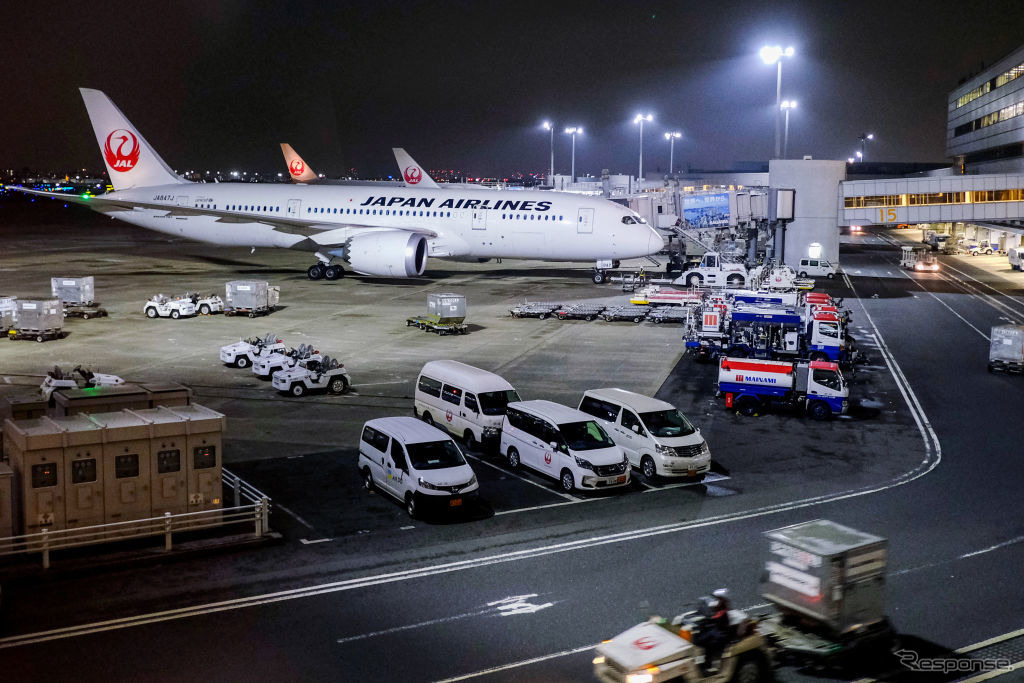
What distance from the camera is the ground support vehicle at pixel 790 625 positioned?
1250 centimetres

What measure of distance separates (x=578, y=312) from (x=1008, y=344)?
2011 cm

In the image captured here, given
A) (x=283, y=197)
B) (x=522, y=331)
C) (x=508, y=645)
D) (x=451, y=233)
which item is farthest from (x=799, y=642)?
(x=283, y=197)

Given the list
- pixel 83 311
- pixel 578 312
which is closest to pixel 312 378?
pixel 578 312

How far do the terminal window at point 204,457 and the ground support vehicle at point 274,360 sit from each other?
13143 mm

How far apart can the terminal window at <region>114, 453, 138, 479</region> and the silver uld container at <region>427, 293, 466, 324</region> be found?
24286 mm

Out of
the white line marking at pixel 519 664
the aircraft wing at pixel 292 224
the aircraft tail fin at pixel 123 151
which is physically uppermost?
the aircraft tail fin at pixel 123 151

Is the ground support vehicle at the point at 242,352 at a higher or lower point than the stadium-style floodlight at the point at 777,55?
lower

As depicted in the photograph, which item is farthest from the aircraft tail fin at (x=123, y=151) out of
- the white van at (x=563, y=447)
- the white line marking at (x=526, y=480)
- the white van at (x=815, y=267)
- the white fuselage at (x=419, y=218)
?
the white van at (x=563, y=447)

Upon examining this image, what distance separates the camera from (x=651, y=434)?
76.7 ft

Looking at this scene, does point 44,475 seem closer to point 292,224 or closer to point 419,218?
point 292,224

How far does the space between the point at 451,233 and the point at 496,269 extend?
11942mm

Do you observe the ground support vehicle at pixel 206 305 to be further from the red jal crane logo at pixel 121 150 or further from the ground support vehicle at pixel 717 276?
the ground support vehicle at pixel 717 276

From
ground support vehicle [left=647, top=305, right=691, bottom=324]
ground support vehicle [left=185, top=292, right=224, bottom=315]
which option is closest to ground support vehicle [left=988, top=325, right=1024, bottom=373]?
ground support vehicle [left=647, top=305, right=691, bottom=324]

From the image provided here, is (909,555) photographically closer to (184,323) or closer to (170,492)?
(170,492)
